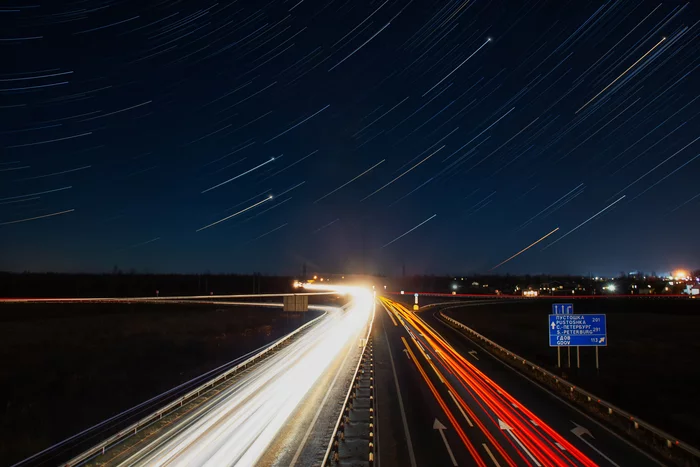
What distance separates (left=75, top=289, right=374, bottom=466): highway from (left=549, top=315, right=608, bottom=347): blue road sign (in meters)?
14.2

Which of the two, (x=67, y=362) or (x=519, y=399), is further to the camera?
(x=67, y=362)

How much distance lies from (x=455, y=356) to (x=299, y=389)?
1547 cm

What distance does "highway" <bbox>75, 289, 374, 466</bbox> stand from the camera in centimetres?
1595

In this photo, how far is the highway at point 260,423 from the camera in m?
16.0

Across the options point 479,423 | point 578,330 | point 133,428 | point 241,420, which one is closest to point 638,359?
point 578,330

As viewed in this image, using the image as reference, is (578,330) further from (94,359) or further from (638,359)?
(94,359)

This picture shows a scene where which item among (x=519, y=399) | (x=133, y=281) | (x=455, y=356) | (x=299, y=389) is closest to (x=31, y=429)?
(x=299, y=389)

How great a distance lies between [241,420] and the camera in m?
20.0

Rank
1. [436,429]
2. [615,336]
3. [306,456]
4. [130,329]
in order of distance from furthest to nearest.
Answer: [130,329], [615,336], [436,429], [306,456]

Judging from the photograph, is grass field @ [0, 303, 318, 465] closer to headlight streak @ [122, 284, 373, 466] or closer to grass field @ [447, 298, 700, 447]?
headlight streak @ [122, 284, 373, 466]

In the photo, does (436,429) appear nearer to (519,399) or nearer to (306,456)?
(306,456)

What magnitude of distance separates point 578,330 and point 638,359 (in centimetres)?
1381

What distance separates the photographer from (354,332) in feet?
175

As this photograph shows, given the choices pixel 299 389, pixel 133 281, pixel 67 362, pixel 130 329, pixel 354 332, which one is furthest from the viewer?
pixel 133 281
